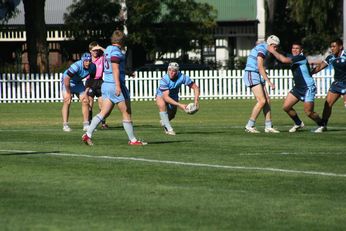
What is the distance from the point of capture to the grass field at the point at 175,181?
10375 mm

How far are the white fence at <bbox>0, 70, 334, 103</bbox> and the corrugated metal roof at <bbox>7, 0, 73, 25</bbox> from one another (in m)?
20.6

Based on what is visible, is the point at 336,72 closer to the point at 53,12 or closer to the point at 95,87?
the point at 95,87

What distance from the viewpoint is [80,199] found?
11641 millimetres

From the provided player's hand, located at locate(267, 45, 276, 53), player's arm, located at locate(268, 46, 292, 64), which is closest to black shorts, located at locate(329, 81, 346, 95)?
player's arm, located at locate(268, 46, 292, 64)

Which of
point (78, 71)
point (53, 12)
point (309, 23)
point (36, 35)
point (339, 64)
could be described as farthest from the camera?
point (309, 23)

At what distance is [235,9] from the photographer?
235 feet

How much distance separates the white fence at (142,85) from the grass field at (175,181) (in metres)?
22.2

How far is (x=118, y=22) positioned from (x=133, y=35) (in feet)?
3.42

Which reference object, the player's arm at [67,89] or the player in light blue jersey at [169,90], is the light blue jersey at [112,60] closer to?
the player in light blue jersey at [169,90]

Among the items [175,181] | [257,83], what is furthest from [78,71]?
[175,181]

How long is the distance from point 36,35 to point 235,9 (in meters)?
24.3

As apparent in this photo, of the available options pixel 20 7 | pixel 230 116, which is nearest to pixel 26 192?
pixel 230 116

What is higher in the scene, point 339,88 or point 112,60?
point 112,60

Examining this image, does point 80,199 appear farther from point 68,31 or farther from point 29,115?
point 68,31
